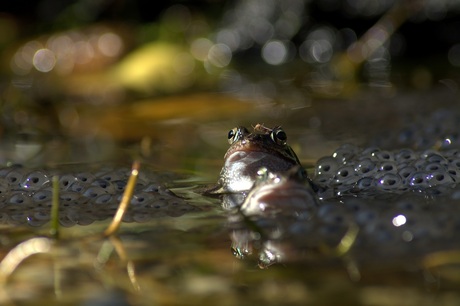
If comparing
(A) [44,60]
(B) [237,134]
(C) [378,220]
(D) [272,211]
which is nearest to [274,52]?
(A) [44,60]

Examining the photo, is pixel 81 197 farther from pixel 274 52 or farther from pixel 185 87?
pixel 274 52

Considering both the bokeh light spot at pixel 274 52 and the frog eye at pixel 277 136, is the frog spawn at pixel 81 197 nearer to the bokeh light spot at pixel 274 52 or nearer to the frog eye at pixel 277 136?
the frog eye at pixel 277 136

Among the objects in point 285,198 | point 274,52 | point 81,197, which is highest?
point 285,198

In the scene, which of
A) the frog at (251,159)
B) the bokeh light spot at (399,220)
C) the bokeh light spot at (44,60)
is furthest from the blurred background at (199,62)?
the bokeh light spot at (399,220)

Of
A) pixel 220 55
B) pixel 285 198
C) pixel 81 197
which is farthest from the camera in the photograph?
pixel 220 55

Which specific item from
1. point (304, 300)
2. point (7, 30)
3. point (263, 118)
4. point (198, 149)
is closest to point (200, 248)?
point (304, 300)

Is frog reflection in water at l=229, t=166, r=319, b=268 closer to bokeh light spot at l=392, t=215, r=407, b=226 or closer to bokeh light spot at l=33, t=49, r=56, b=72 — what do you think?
bokeh light spot at l=392, t=215, r=407, b=226
